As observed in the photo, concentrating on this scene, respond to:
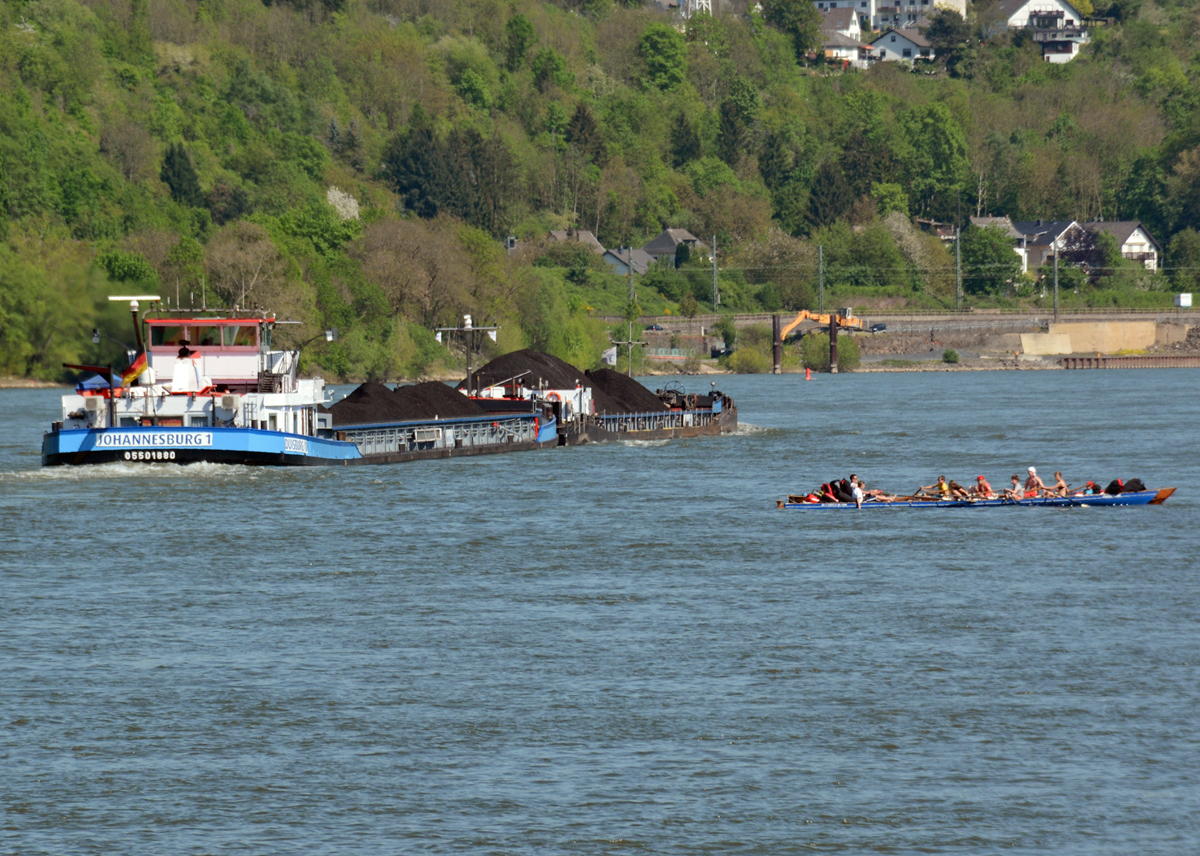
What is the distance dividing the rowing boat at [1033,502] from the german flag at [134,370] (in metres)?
25.3

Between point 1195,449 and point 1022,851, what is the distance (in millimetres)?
62834

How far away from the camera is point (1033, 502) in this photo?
5619 centimetres

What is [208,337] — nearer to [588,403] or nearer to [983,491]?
[588,403]

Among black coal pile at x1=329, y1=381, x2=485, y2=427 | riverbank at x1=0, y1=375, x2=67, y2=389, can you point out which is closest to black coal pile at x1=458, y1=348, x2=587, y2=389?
black coal pile at x1=329, y1=381, x2=485, y2=427

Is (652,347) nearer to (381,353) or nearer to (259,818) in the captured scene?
(381,353)

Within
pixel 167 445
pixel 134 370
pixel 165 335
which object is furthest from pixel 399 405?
pixel 167 445

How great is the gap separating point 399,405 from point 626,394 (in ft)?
68.3

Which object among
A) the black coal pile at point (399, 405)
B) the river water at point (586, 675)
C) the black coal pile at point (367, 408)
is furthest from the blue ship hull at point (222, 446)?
the black coal pile at point (399, 405)

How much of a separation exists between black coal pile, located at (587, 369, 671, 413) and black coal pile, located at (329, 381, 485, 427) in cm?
1435

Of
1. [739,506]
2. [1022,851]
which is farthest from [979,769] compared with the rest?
[739,506]

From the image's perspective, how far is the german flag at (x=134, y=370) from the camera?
63.6 metres

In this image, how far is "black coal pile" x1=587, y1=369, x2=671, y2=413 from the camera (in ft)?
318

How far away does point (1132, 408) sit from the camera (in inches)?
4540

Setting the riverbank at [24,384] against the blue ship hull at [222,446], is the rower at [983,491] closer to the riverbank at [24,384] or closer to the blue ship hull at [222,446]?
the blue ship hull at [222,446]
